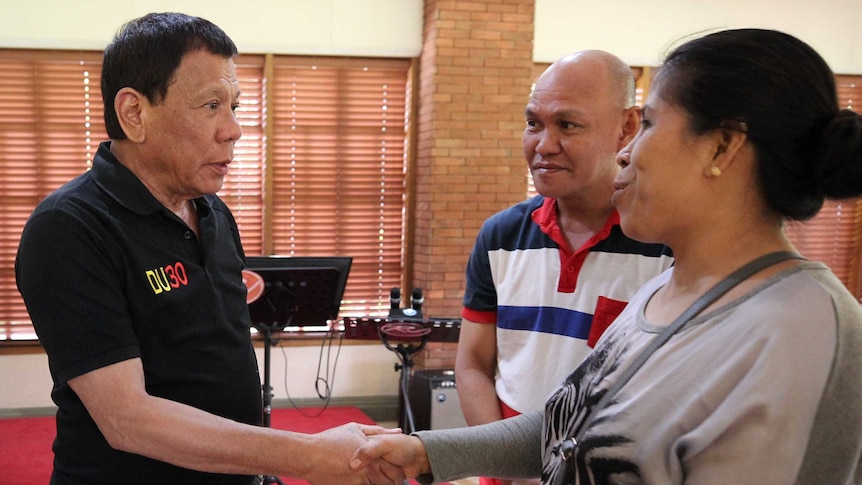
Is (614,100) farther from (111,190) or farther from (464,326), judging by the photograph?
(111,190)

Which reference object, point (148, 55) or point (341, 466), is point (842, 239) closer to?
point (341, 466)

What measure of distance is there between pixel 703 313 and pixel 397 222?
5417 millimetres

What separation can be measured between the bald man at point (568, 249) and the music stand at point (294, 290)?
224 cm

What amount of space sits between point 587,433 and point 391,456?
619 mm

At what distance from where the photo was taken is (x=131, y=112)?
1584mm

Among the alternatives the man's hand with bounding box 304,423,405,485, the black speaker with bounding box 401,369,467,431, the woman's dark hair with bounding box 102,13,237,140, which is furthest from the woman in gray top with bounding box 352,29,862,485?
the black speaker with bounding box 401,369,467,431

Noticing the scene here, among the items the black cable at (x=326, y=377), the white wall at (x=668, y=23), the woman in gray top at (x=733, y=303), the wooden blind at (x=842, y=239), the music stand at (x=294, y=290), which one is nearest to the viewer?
the woman in gray top at (x=733, y=303)

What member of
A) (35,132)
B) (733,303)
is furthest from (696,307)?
(35,132)

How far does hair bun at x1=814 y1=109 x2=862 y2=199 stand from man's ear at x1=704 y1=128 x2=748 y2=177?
101 millimetres

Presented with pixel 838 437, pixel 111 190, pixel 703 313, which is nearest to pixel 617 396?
pixel 703 313

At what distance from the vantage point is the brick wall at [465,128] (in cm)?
588

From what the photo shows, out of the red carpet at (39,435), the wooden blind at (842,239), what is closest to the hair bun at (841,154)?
the red carpet at (39,435)

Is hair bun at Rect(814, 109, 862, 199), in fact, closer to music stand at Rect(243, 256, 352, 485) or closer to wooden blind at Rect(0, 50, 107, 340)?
music stand at Rect(243, 256, 352, 485)

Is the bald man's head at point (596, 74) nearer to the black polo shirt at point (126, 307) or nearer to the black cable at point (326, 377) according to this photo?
the black polo shirt at point (126, 307)
